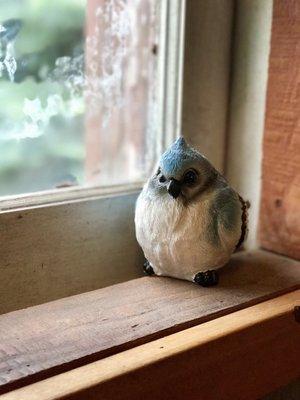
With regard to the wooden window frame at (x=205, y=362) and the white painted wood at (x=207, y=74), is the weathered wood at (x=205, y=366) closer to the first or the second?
the wooden window frame at (x=205, y=362)

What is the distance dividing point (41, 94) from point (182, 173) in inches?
8.0

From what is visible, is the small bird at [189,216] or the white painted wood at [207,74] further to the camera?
the white painted wood at [207,74]

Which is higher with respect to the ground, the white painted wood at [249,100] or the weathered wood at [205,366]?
the white painted wood at [249,100]

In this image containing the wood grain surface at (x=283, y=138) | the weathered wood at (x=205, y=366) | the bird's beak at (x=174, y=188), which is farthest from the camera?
the wood grain surface at (x=283, y=138)

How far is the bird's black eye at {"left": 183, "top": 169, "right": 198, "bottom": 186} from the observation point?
653mm

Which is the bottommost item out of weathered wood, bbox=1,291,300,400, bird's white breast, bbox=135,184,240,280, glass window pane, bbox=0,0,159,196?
weathered wood, bbox=1,291,300,400

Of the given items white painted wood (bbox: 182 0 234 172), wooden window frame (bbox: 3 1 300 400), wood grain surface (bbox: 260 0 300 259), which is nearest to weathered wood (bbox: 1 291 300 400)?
wooden window frame (bbox: 3 1 300 400)

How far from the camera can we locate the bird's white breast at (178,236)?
661mm

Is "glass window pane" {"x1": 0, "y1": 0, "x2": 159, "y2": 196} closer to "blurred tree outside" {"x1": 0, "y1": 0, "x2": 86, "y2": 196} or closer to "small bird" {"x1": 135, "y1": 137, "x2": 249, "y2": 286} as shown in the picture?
"blurred tree outside" {"x1": 0, "y1": 0, "x2": 86, "y2": 196}

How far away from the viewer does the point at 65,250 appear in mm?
739

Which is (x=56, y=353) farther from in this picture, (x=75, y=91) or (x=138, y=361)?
(x=75, y=91)

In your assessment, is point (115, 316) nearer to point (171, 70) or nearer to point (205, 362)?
point (205, 362)

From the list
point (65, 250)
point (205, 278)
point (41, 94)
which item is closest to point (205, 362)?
point (205, 278)

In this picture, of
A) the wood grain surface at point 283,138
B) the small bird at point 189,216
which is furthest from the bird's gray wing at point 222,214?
the wood grain surface at point 283,138
